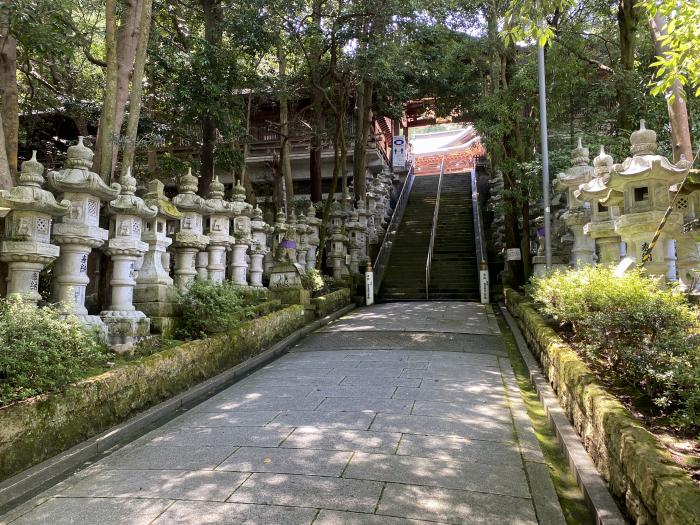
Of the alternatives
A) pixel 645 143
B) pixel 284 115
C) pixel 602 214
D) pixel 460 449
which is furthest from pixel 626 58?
pixel 460 449

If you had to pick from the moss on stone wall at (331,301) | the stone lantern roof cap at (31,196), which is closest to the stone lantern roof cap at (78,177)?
the stone lantern roof cap at (31,196)

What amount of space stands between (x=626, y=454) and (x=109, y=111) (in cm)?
703

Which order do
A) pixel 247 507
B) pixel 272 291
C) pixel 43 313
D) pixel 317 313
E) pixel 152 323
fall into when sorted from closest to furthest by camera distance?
pixel 247 507
pixel 43 313
pixel 152 323
pixel 272 291
pixel 317 313

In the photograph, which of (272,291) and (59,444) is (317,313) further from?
A: (59,444)

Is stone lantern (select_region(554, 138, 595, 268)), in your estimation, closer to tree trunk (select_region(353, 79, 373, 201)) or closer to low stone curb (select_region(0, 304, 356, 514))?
low stone curb (select_region(0, 304, 356, 514))

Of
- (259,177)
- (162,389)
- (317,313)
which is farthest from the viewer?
(259,177)

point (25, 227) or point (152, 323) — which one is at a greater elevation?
point (25, 227)

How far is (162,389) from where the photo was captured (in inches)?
214

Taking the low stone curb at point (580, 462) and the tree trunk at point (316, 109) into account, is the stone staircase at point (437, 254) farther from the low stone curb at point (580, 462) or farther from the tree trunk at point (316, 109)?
the low stone curb at point (580, 462)

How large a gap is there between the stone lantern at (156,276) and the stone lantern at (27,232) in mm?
1515

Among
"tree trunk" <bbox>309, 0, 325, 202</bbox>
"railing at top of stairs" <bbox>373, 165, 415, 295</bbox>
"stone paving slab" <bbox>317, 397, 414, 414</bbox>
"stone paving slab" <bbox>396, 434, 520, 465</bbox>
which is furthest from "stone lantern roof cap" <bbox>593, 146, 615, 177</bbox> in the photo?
"railing at top of stairs" <bbox>373, 165, 415, 295</bbox>

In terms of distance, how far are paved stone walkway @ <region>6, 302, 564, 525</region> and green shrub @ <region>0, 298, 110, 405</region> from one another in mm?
743

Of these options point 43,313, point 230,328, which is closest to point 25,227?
point 43,313

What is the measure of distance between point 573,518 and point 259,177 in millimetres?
22971
